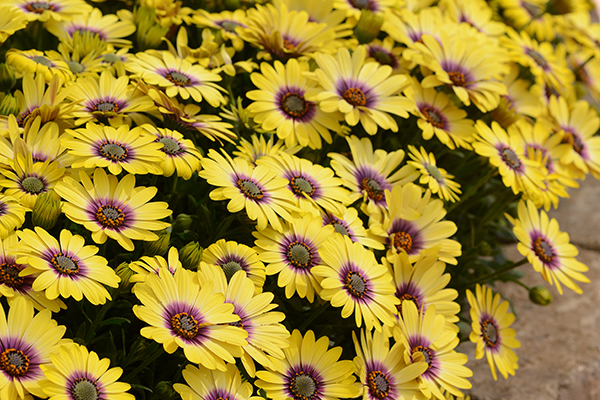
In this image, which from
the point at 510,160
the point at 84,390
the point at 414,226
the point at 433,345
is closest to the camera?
the point at 84,390

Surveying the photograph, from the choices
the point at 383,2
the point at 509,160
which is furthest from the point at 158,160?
the point at 383,2

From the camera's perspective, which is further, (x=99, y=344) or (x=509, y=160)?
(x=509, y=160)

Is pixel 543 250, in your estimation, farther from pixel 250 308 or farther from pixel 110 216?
pixel 110 216

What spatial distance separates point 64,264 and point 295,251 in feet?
1.82

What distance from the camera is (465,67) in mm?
2086

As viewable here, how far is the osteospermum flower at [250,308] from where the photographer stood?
1.23 meters

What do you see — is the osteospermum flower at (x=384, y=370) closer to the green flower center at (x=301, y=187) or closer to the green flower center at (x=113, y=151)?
the green flower center at (x=301, y=187)

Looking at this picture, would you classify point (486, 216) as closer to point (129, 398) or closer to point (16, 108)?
point (129, 398)

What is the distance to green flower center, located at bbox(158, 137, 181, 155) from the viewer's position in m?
1.42

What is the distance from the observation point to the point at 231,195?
1344mm

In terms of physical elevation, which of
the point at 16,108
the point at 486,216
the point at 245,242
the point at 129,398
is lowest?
the point at 486,216

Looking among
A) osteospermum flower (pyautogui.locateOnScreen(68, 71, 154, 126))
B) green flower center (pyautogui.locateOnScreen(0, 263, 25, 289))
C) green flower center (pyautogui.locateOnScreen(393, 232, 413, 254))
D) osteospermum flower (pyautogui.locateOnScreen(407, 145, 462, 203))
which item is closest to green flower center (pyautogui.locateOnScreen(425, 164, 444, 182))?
osteospermum flower (pyautogui.locateOnScreen(407, 145, 462, 203))

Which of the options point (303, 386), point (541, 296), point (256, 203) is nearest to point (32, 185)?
point (256, 203)

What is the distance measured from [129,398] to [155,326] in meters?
0.15
